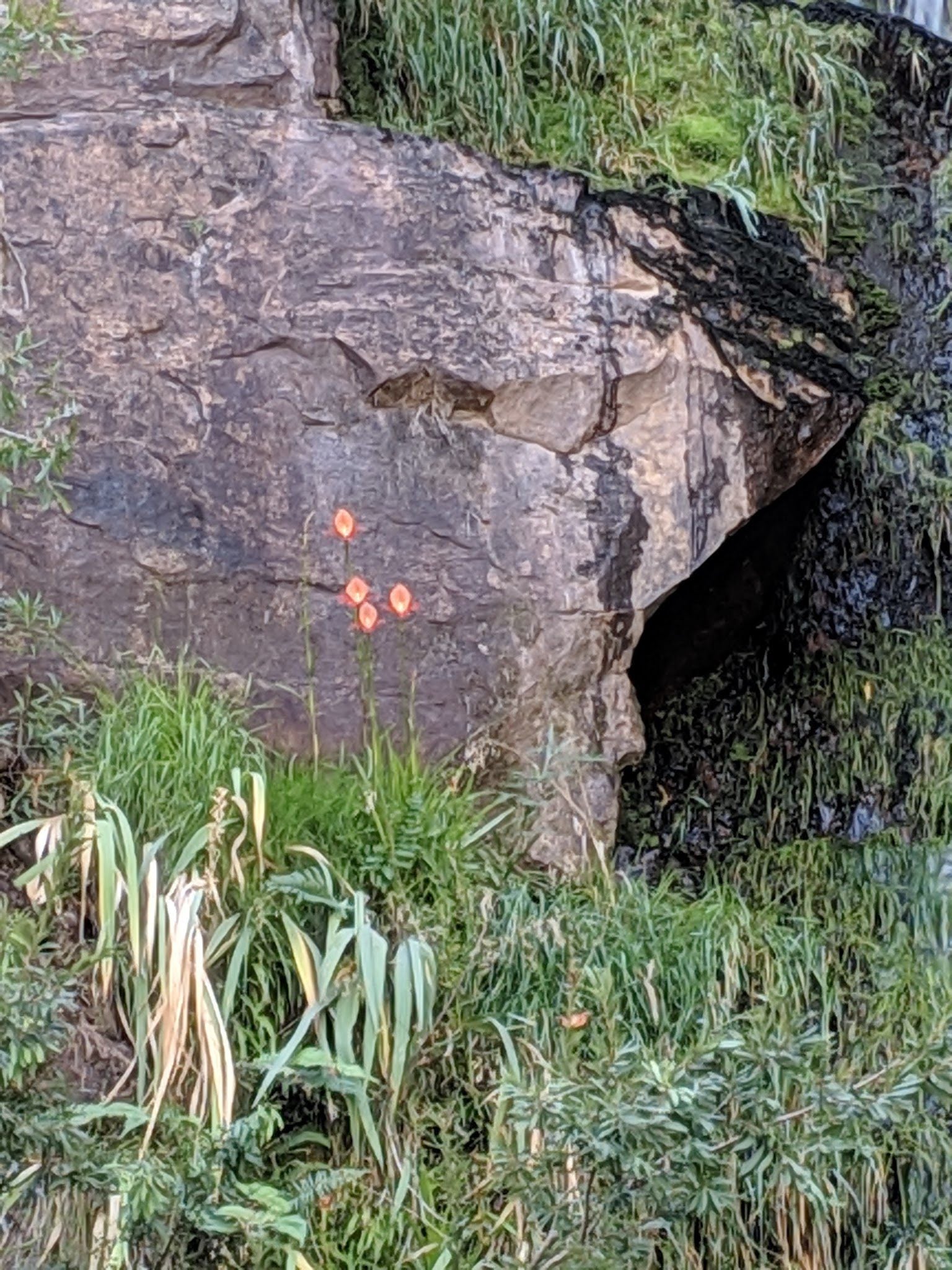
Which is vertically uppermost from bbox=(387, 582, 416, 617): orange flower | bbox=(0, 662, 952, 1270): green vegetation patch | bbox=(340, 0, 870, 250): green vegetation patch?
bbox=(340, 0, 870, 250): green vegetation patch

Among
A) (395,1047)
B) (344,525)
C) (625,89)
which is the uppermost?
(625,89)

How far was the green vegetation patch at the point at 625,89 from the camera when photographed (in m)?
4.73

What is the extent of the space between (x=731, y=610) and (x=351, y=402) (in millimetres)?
1567

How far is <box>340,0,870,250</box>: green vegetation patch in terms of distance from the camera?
4.73m

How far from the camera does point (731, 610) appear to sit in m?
4.98

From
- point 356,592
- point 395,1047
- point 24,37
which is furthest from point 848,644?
point 24,37

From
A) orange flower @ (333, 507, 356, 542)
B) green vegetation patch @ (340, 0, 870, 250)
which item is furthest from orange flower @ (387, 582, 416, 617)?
green vegetation patch @ (340, 0, 870, 250)

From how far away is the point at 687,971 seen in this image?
349 cm

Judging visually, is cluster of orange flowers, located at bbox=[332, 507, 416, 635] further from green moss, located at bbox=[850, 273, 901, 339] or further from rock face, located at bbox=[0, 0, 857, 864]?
green moss, located at bbox=[850, 273, 901, 339]

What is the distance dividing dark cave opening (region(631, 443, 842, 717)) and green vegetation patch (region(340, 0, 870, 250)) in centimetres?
84

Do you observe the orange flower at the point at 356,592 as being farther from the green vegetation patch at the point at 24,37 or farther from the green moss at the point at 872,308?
the green moss at the point at 872,308

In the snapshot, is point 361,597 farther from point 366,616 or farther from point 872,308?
point 872,308

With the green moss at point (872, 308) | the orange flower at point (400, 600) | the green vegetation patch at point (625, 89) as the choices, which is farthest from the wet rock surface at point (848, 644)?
the orange flower at point (400, 600)

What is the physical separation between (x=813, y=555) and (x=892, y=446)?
420 mm
